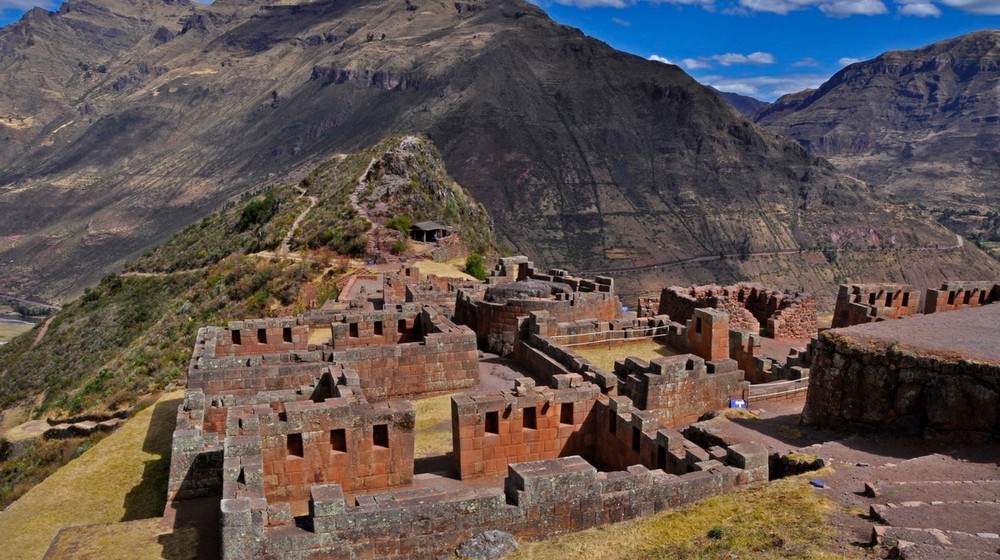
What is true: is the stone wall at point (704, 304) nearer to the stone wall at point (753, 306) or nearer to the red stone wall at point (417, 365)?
the stone wall at point (753, 306)

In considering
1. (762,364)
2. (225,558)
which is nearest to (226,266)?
(762,364)

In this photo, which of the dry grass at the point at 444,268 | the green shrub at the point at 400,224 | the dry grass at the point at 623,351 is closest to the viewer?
the dry grass at the point at 623,351

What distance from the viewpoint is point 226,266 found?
62312 millimetres

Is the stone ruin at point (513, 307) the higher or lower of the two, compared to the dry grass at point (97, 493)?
higher

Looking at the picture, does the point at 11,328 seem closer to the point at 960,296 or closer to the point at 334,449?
the point at 334,449

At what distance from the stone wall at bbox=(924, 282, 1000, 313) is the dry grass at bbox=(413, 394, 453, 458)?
19298 millimetres

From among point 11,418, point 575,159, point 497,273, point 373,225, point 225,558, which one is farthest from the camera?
point 575,159

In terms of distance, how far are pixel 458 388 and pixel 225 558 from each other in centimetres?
1158

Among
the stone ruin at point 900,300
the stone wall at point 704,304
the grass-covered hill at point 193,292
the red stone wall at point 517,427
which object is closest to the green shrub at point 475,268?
the grass-covered hill at point 193,292

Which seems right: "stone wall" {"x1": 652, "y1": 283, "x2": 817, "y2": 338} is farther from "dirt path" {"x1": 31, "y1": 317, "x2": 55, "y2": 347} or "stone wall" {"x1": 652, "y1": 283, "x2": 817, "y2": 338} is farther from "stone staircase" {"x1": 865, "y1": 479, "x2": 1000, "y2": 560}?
"dirt path" {"x1": 31, "y1": 317, "x2": 55, "y2": 347}

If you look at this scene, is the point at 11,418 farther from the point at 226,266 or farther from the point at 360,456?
the point at 360,456

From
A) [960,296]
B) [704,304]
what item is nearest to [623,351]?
[704,304]

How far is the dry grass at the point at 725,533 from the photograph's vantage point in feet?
32.5

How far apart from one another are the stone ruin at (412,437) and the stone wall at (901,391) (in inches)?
105
